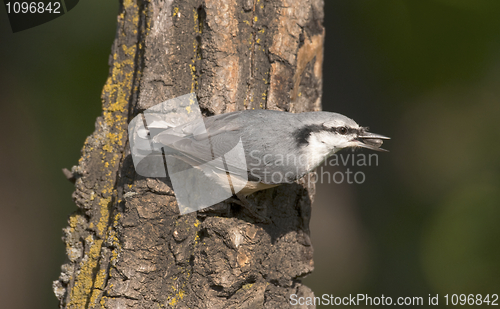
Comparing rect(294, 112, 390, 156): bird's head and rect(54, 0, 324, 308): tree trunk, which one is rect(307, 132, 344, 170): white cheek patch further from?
rect(54, 0, 324, 308): tree trunk

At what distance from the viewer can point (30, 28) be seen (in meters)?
2.98

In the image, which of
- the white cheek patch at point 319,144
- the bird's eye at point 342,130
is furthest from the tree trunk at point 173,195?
the bird's eye at point 342,130

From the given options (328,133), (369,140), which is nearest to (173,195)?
(328,133)

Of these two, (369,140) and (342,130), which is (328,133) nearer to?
(342,130)

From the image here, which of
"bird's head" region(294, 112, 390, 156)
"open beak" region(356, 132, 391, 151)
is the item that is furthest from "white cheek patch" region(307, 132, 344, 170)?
"open beak" region(356, 132, 391, 151)

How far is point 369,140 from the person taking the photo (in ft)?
6.81

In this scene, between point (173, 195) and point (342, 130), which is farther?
point (342, 130)

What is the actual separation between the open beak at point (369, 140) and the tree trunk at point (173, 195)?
0.37m

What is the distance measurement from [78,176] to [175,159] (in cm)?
53

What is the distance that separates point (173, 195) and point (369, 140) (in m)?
1.08

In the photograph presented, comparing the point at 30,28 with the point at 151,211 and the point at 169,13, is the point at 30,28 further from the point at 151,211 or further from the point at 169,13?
the point at 151,211

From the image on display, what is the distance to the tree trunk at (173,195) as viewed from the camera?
176cm

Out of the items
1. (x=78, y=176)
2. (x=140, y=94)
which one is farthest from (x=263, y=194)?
(x=78, y=176)

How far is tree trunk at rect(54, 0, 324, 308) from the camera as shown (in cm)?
176
